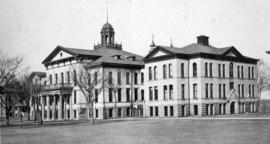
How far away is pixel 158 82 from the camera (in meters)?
57.8

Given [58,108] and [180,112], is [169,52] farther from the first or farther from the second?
[58,108]

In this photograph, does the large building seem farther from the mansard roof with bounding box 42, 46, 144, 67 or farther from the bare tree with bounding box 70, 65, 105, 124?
the bare tree with bounding box 70, 65, 105, 124

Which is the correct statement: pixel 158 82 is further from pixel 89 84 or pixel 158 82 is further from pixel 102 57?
pixel 89 84

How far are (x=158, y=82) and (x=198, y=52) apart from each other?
7159 mm

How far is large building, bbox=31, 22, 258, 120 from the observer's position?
55.4 meters

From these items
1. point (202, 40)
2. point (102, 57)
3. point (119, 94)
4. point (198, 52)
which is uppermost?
point (202, 40)

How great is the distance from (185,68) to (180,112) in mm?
5869

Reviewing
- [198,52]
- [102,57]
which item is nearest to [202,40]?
[198,52]

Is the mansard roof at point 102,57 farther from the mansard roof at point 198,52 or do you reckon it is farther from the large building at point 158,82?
the mansard roof at point 198,52

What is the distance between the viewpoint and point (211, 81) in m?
56.0

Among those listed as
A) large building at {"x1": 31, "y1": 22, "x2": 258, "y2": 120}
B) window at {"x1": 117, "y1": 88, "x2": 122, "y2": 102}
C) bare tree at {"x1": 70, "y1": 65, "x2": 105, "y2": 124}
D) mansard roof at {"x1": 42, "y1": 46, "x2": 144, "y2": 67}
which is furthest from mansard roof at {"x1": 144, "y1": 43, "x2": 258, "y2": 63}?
bare tree at {"x1": 70, "y1": 65, "x2": 105, "y2": 124}

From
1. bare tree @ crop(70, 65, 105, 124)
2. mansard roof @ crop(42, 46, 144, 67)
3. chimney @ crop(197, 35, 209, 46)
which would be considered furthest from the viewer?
mansard roof @ crop(42, 46, 144, 67)

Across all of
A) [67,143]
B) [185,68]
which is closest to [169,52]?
[185,68]

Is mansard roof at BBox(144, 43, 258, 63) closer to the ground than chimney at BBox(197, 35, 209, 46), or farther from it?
closer to the ground
